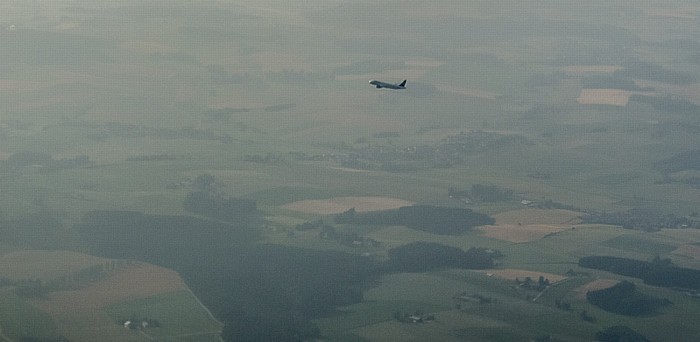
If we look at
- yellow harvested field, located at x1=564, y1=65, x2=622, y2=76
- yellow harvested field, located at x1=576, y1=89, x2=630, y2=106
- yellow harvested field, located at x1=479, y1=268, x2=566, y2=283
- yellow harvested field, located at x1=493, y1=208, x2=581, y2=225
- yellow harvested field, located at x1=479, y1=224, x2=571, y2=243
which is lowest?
yellow harvested field, located at x1=493, y1=208, x2=581, y2=225

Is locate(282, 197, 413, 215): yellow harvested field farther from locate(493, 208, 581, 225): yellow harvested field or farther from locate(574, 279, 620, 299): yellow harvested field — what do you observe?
locate(574, 279, 620, 299): yellow harvested field

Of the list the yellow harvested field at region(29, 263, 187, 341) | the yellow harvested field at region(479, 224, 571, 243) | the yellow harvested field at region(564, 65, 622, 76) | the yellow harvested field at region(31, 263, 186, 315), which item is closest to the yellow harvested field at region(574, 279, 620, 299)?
the yellow harvested field at region(479, 224, 571, 243)

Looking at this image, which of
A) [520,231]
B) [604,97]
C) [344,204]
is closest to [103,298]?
[344,204]

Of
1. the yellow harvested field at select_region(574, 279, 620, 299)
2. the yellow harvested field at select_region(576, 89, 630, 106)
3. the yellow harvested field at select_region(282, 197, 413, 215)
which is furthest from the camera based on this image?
the yellow harvested field at select_region(576, 89, 630, 106)

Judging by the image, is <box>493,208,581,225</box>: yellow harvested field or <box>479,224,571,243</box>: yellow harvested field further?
<box>493,208,581,225</box>: yellow harvested field

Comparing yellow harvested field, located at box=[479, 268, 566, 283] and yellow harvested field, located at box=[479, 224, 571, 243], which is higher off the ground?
yellow harvested field, located at box=[479, 268, 566, 283]

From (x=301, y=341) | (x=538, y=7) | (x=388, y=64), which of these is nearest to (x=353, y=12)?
(x=388, y=64)
